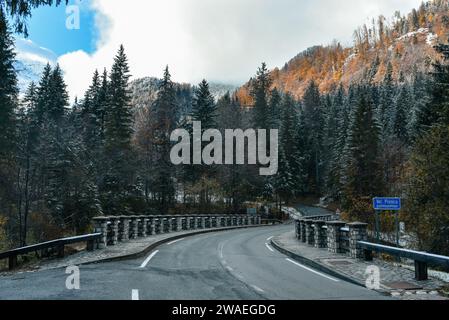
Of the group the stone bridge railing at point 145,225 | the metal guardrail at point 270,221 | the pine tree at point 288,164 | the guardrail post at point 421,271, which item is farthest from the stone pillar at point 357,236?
the pine tree at point 288,164

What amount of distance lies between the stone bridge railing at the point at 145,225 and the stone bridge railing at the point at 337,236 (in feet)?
31.3

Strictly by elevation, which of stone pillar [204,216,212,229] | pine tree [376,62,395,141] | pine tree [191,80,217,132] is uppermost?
pine tree [376,62,395,141]

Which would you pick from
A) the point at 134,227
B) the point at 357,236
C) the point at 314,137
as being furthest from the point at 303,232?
the point at 314,137

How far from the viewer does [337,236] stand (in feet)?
56.3

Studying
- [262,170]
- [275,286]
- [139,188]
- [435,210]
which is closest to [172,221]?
[139,188]

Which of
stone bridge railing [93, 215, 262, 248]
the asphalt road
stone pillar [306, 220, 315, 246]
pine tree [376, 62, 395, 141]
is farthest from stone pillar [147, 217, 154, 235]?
pine tree [376, 62, 395, 141]

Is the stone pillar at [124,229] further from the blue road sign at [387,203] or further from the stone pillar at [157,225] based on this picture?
the blue road sign at [387,203]

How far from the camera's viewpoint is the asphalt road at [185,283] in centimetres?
855

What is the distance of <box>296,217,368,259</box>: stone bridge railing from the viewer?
15.1 m

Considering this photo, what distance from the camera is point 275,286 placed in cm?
994

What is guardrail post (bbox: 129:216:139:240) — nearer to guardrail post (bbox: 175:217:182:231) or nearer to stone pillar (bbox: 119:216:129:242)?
stone pillar (bbox: 119:216:129:242)

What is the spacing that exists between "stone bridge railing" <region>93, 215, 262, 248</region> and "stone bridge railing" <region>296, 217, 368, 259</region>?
9.53 meters

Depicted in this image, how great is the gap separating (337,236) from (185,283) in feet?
29.4
